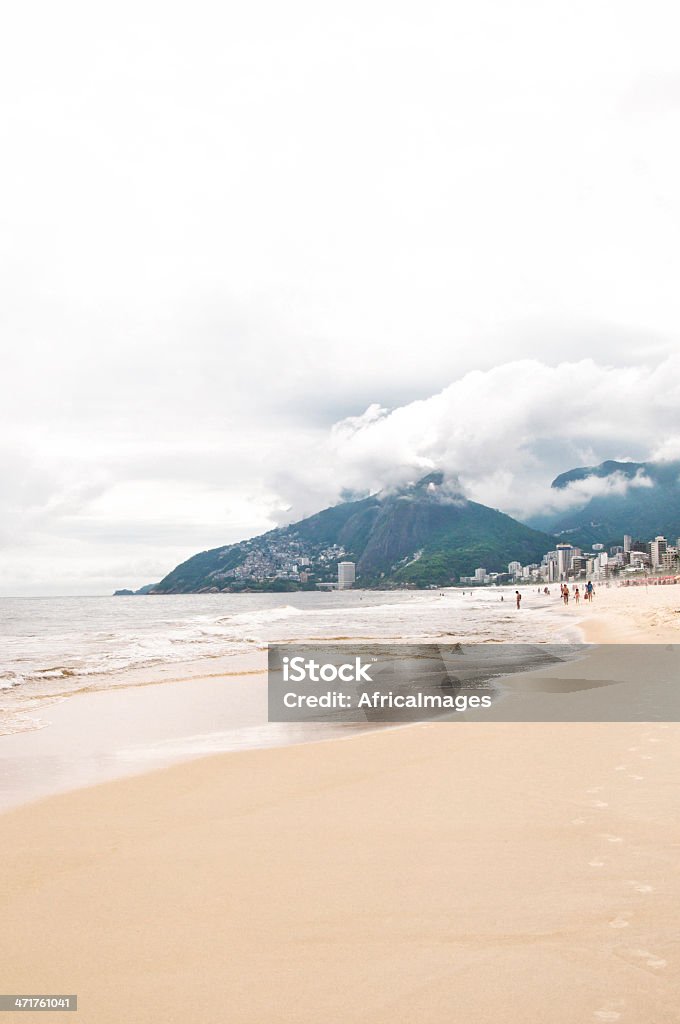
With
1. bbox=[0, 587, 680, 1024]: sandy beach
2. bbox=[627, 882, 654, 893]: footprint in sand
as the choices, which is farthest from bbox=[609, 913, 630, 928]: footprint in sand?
bbox=[627, 882, 654, 893]: footprint in sand

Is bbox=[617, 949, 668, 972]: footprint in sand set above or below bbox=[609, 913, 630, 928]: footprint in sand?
above

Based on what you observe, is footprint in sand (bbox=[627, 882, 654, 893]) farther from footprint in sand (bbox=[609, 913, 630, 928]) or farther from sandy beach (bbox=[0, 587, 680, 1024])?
footprint in sand (bbox=[609, 913, 630, 928])

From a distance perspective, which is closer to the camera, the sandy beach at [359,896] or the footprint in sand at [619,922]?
the sandy beach at [359,896]

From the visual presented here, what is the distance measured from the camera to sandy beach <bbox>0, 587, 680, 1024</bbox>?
11.2 feet

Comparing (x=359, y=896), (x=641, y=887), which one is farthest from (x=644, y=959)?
(x=359, y=896)

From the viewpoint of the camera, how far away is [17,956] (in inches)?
154

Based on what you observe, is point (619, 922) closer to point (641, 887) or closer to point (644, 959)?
point (644, 959)

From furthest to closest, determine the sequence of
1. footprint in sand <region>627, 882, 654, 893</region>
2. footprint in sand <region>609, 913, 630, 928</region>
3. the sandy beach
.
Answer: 1. footprint in sand <region>627, 882, 654, 893</region>
2. footprint in sand <region>609, 913, 630, 928</region>
3. the sandy beach

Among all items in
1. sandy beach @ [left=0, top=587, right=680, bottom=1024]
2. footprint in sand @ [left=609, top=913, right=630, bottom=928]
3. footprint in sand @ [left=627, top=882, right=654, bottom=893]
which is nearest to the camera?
sandy beach @ [left=0, top=587, right=680, bottom=1024]

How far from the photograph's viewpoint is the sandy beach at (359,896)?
3.41 m

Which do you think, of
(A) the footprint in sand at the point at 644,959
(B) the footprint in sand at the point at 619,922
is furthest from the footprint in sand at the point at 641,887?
(A) the footprint in sand at the point at 644,959

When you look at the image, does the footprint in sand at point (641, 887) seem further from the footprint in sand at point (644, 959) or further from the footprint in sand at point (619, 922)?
the footprint in sand at point (644, 959)

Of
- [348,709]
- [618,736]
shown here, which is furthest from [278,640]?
[618,736]

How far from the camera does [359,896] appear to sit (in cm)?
450
